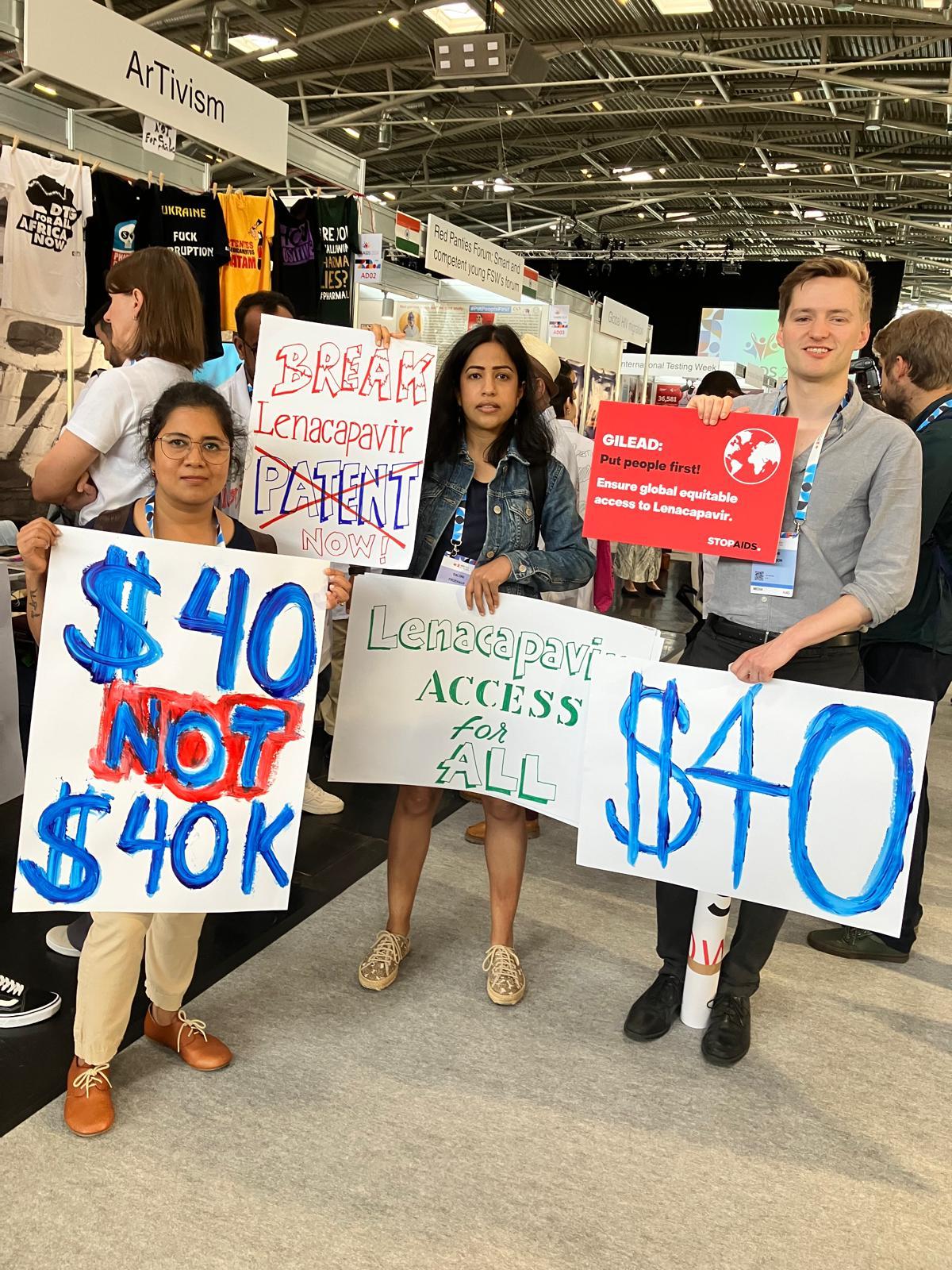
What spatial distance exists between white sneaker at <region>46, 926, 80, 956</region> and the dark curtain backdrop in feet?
53.4

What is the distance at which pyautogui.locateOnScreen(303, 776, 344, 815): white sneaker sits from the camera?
136 inches

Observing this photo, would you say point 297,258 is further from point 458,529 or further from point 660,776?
point 660,776

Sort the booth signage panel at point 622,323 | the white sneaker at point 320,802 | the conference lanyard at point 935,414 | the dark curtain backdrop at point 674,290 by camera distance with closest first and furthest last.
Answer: the conference lanyard at point 935,414, the white sneaker at point 320,802, the booth signage panel at point 622,323, the dark curtain backdrop at point 674,290

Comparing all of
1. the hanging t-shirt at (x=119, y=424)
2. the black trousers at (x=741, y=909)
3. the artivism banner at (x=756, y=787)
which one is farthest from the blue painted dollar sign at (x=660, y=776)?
the hanging t-shirt at (x=119, y=424)

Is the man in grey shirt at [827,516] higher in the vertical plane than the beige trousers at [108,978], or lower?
higher

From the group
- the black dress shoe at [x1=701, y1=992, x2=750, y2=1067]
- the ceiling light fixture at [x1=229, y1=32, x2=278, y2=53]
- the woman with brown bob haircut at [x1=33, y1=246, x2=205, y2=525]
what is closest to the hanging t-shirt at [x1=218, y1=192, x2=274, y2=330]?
the woman with brown bob haircut at [x1=33, y1=246, x2=205, y2=525]

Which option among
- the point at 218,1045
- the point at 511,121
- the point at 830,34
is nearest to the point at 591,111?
the point at 511,121

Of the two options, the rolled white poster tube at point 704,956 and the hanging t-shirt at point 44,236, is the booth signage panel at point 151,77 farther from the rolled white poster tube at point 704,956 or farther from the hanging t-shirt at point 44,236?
the rolled white poster tube at point 704,956

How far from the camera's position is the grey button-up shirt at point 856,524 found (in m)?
1.89

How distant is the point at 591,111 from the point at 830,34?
319 centimetres

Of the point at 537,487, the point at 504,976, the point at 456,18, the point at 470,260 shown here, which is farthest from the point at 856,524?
the point at 456,18

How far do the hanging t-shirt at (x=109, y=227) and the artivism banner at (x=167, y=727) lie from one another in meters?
2.84

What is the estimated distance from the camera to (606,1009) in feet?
7.80

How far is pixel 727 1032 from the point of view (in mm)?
2213
